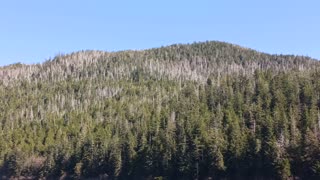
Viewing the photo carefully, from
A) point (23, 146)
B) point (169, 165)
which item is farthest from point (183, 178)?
point (23, 146)

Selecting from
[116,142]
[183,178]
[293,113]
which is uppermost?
[293,113]

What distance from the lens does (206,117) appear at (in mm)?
171625

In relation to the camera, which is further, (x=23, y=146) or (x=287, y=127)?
(x=23, y=146)

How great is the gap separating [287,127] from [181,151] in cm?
3248

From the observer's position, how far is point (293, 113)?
153 metres

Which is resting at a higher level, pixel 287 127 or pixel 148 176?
pixel 287 127

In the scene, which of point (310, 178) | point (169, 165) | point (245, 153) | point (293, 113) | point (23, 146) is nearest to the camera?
point (310, 178)

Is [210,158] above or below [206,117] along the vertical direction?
below

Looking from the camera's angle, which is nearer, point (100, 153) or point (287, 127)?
point (287, 127)

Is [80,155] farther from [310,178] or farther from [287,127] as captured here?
[310,178]

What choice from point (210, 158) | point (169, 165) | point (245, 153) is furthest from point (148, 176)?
point (245, 153)

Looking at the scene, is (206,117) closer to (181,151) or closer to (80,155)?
(181,151)

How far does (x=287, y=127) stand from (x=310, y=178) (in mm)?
27195

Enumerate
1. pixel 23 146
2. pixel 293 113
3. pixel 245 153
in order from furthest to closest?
pixel 23 146 → pixel 293 113 → pixel 245 153
